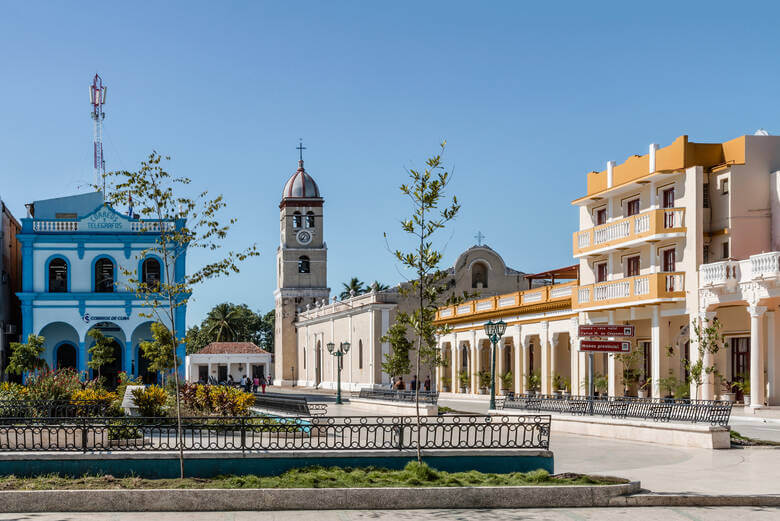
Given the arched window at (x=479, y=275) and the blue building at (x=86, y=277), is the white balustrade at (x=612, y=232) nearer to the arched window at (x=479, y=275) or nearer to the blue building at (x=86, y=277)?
the blue building at (x=86, y=277)

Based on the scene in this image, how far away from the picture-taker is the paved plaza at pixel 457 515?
12109 mm

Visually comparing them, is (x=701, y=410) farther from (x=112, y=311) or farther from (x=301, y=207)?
(x=301, y=207)

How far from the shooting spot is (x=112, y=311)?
1873 inches

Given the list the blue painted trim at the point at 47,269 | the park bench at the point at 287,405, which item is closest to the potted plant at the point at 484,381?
the blue painted trim at the point at 47,269

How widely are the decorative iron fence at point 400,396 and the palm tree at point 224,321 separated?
69084 mm

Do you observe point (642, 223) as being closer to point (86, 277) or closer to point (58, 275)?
point (86, 277)

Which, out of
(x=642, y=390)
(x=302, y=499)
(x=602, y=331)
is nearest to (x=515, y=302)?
(x=642, y=390)

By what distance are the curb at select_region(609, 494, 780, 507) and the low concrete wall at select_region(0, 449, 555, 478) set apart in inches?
102

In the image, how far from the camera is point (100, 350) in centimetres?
4441

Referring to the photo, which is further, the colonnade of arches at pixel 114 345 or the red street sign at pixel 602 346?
the colonnade of arches at pixel 114 345

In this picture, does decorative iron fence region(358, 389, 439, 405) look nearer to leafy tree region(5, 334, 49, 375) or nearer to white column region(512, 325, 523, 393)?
white column region(512, 325, 523, 393)

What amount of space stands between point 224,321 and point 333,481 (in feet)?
320

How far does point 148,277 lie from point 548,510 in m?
36.9

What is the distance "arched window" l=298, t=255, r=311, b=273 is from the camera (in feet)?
290
